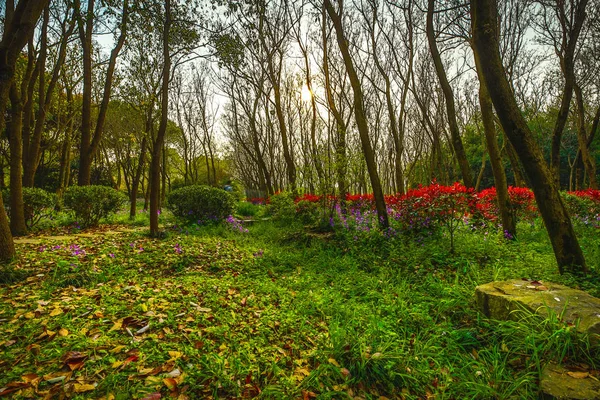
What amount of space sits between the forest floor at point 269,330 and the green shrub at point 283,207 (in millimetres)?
5079

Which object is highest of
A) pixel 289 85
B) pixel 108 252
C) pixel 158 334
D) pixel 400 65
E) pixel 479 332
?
pixel 289 85

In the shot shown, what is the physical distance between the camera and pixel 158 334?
2424 mm

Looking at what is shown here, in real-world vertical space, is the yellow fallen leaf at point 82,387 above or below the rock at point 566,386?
above

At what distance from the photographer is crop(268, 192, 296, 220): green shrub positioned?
9820 millimetres

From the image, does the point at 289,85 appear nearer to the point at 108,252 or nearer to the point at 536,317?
the point at 108,252

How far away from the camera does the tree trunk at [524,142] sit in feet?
10.8

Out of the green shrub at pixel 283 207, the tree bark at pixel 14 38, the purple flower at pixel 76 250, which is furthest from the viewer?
the green shrub at pixel 283 207

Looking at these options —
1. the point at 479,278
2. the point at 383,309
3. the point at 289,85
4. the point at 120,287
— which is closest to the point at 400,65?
the point at 289,85

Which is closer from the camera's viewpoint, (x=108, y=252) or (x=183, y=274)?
(x=183, y=274)

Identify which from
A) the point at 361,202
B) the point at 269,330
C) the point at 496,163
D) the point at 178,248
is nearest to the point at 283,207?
the point at 361,202

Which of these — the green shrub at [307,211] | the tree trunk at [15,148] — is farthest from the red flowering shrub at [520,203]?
the tree trunk at [15,148]

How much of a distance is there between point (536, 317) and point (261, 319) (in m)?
2.50

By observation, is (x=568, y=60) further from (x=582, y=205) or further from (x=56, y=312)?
(x=56, y=312)

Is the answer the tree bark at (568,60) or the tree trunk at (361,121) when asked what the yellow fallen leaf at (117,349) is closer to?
the tree trunk at (361,121)
